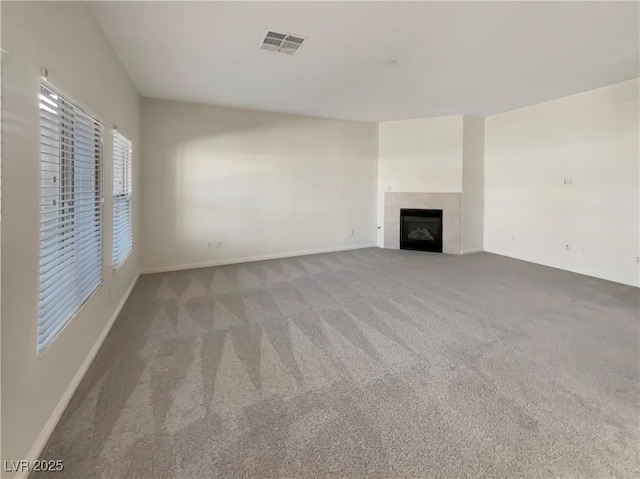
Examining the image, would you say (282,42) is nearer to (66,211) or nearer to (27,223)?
(66,211)

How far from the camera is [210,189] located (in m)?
5.25

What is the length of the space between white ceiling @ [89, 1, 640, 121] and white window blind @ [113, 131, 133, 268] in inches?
38.4

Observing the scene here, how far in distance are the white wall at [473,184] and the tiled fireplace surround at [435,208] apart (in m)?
0.14

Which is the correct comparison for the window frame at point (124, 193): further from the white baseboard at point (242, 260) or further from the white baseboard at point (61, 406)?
the white baseboard at point (242, 260)

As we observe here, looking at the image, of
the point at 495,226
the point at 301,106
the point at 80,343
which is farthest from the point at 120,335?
the point at 495,226

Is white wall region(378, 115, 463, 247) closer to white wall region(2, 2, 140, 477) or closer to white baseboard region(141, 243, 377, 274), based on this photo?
white baseboard region(141, 243, 377, 274)

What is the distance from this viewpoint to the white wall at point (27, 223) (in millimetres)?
1303

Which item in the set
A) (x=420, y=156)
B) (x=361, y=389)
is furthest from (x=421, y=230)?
(x=361, y=389)

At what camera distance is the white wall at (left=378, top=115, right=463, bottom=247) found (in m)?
6.07

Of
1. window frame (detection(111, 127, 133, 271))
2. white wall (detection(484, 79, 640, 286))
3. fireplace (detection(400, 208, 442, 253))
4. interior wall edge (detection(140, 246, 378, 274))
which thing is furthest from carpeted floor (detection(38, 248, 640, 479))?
fireplace (detection(400, 208, 442, 253))

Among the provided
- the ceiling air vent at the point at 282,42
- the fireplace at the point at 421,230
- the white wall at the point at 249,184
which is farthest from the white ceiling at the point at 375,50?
the fireplace at the point at 421,230

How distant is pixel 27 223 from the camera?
1.48 metres

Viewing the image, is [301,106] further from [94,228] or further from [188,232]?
[94,228]

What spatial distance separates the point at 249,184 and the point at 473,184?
4.48 meters
